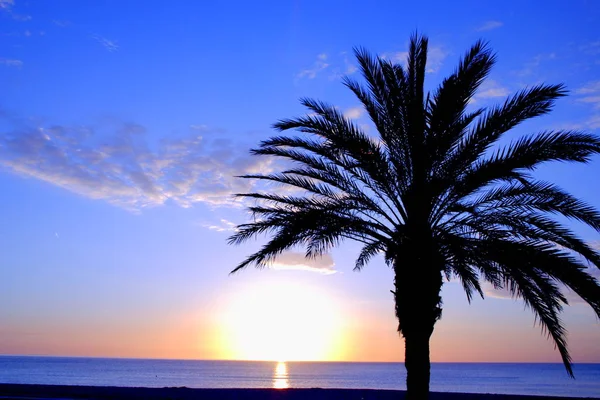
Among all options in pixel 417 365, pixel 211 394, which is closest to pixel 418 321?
pixel 417 365

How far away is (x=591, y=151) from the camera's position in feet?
42.8

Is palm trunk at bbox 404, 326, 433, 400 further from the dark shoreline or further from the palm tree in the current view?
the dark shoreline

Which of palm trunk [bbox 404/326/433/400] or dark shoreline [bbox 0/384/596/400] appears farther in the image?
dark shoreline [bbox 0/384/596/400]

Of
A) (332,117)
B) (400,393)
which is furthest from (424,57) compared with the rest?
(400,393)

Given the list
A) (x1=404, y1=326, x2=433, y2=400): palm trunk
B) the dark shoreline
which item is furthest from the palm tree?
the dark shoreline

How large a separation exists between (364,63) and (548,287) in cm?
659

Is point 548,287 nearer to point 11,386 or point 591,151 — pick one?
point 591,151

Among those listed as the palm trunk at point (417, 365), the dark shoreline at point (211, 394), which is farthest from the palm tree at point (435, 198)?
the dark shoreline at point (211, 394)

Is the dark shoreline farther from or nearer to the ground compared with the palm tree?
nearer to the ground

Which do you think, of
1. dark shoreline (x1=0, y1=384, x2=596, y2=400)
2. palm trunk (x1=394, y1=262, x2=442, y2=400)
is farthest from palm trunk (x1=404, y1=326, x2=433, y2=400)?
dark shoreline (x1=0, y1=384, x2=596, y2=400)

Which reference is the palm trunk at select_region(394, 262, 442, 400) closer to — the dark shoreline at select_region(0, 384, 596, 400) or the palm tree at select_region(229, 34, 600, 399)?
the palm tree at select_region(229, 34, 600, 399)

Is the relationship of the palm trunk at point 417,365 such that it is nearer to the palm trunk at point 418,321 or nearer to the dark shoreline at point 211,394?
the palm trunk at point 418,321

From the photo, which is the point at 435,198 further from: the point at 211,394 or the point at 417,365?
the point at 211,394

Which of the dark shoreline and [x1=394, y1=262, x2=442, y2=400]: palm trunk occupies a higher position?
[x1=394, y1=262, x2=442, y2=400]: palm trunk
